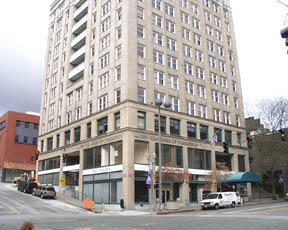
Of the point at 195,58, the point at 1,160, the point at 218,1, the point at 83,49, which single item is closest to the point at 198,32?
the point at 195,58

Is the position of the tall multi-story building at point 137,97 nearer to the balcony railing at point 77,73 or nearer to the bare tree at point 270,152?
the balcony railing at point 77,73

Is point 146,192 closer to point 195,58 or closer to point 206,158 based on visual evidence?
point 206,158

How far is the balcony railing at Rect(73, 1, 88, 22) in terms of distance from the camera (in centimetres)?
5523

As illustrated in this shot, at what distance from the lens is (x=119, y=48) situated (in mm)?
43188

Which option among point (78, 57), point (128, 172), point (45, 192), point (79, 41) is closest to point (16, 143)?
point (78, 57)

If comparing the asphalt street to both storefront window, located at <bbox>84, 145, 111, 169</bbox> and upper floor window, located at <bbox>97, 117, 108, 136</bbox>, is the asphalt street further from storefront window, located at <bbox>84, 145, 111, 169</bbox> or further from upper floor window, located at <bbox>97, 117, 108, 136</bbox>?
upper floor window, located at <bbox>97, 117, 108, 136</bbox>

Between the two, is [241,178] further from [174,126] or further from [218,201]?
[174,126]

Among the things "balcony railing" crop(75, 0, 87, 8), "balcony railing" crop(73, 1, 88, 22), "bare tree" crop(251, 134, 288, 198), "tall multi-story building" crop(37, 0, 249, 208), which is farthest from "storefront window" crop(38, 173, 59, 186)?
"bare tree" crop(251, 134, 288, 198)

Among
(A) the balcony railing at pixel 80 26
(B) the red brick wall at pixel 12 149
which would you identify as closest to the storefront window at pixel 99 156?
(A) the balcony railing at pixel 80 26

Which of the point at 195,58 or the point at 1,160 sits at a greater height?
the point at 195,58

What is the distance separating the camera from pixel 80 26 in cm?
5519

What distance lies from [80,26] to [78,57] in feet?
20.1

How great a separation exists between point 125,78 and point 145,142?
8.74 metres

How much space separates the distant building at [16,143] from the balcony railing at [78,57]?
107 feet
